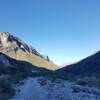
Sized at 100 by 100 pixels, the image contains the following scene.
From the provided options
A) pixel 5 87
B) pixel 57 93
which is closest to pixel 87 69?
pixel 5 87

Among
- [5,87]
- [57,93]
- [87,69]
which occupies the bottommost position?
[57,93]

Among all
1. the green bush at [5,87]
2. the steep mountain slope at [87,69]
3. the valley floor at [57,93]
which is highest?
the steep mountain slope at [87,69]

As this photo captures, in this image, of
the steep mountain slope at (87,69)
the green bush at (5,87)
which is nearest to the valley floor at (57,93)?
the green bush at (5,87)

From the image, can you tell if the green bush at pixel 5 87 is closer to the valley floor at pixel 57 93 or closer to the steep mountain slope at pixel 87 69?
the valley floor at pixel 57 93

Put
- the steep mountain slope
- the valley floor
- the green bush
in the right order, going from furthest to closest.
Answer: the steep mountain slope
the green bush
the valley floor

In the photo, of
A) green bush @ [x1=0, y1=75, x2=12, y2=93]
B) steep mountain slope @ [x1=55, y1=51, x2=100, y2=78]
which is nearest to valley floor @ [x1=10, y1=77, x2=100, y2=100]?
green bush @ [x1=0, y1=75, x2=12, y2=93]

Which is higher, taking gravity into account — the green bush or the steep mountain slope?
the steep mountain slope

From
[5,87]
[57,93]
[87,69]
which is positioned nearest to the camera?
[57,93]

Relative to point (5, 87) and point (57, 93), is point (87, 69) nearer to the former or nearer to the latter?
point (5, 87)

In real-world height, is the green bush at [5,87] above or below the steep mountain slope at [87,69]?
below

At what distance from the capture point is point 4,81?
23.4 m

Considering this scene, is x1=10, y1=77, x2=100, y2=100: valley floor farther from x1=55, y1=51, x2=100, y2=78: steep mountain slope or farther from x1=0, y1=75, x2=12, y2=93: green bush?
x1=55, y1=51, x2=100, y2=78: steep mountain slope

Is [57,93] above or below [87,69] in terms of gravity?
below

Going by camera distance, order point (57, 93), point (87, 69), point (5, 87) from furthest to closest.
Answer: point (87, 69) < point (5, 87) < point (57, 93)
